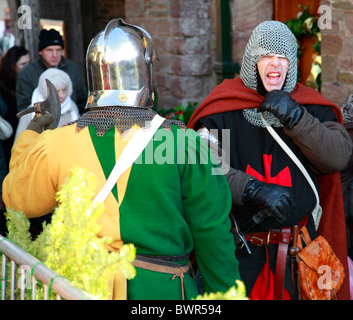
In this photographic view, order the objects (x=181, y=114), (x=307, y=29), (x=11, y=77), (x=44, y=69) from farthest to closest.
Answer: (x=181, y=114)
(x=11, y=77)
(x=44, y=69)
(x=307, y=29)

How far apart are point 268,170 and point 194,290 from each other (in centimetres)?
70

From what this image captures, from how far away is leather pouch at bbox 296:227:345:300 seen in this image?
280 centimetres

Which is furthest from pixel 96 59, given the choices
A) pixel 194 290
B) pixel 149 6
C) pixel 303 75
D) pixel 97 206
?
pixel 149 6

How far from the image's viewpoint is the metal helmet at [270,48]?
9.45 ft

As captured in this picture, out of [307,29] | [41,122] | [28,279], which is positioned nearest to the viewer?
[28,279]

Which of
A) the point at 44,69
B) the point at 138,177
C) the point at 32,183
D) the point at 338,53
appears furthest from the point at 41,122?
the point at 44,69

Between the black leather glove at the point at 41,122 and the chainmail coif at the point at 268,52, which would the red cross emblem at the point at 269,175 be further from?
the black leather glove at the point at 41,122

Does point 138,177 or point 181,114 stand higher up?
point 138,177

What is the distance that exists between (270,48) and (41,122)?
3.52 feet

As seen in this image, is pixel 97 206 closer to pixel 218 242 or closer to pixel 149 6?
pixel 218 242

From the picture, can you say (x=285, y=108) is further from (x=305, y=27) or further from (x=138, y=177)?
(x=305, y=27)

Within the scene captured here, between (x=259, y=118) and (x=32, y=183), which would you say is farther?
(x=259, y=118)

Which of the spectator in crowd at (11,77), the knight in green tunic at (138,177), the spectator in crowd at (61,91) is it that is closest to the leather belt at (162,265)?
the knight in green tunic at (138,177)

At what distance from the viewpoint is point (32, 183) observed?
2.32 meters
